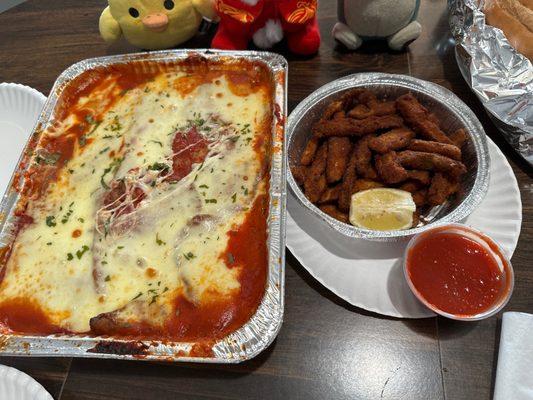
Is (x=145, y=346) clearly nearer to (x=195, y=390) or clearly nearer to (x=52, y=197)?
(x=195, y=390)

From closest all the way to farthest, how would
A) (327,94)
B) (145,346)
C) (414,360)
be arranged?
(145,346) → (414,360) → (327,94)

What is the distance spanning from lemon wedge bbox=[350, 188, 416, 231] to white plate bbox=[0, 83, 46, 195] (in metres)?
1.59

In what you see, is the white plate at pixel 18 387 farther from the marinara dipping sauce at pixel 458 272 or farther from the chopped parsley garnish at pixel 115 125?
the marinara dipping sauce at pixel 458 272

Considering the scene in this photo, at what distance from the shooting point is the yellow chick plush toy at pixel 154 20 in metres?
1.91

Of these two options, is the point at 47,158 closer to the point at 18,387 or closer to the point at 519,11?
the point at 18,387

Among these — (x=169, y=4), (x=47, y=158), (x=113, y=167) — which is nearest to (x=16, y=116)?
(x=47, y=158)

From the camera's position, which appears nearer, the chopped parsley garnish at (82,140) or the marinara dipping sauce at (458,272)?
the marinara dipping sauce at (458,272)

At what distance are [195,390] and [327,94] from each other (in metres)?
1.24

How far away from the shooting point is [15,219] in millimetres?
1587

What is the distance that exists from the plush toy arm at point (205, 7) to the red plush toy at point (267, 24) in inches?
2.5

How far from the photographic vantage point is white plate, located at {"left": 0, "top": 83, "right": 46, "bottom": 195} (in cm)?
198

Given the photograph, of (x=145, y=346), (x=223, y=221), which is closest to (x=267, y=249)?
(x=223, y=221)

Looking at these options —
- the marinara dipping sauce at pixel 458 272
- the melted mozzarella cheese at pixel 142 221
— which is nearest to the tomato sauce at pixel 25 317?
the melted mozzarella cheese at pixel 142 221

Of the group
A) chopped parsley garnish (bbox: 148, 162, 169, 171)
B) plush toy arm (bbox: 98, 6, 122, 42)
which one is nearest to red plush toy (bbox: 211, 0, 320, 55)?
plush toy arm (bbox: 98, 6, 122, 42)
